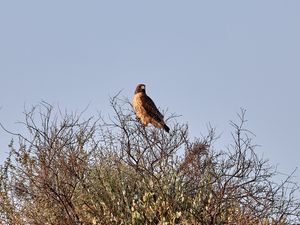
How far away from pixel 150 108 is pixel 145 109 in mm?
121

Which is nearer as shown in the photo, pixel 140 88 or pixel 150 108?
pixel 150 108

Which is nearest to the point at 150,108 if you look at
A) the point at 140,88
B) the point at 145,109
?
the point at 145,109

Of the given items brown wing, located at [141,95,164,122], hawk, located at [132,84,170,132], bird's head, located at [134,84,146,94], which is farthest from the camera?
bird's head, located at [134,84,146,94]

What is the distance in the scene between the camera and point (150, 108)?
18859 mm

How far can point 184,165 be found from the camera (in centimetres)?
1462

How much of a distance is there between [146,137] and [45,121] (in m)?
1.90

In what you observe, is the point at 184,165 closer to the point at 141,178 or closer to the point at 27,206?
the point at 141,178

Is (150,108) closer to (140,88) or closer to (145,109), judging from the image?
(145,109)

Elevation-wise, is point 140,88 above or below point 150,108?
above

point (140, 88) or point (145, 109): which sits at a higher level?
point (140, 88)

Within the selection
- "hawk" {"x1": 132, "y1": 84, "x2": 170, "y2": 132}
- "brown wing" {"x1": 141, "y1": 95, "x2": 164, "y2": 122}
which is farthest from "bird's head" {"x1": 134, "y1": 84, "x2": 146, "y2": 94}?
"brown wing" {"x1": 141, "y1": 95, "x2": 164, "y2": 122}

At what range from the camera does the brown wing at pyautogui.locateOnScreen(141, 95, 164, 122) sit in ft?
59.4

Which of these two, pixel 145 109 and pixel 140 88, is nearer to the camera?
Result: pixel 145 109

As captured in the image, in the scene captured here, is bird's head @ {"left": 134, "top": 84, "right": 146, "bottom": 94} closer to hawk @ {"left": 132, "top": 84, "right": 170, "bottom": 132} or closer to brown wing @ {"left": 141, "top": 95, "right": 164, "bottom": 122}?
hawk @ {"left": 132, "top": 84, "right": 170, "bottom": 132}
